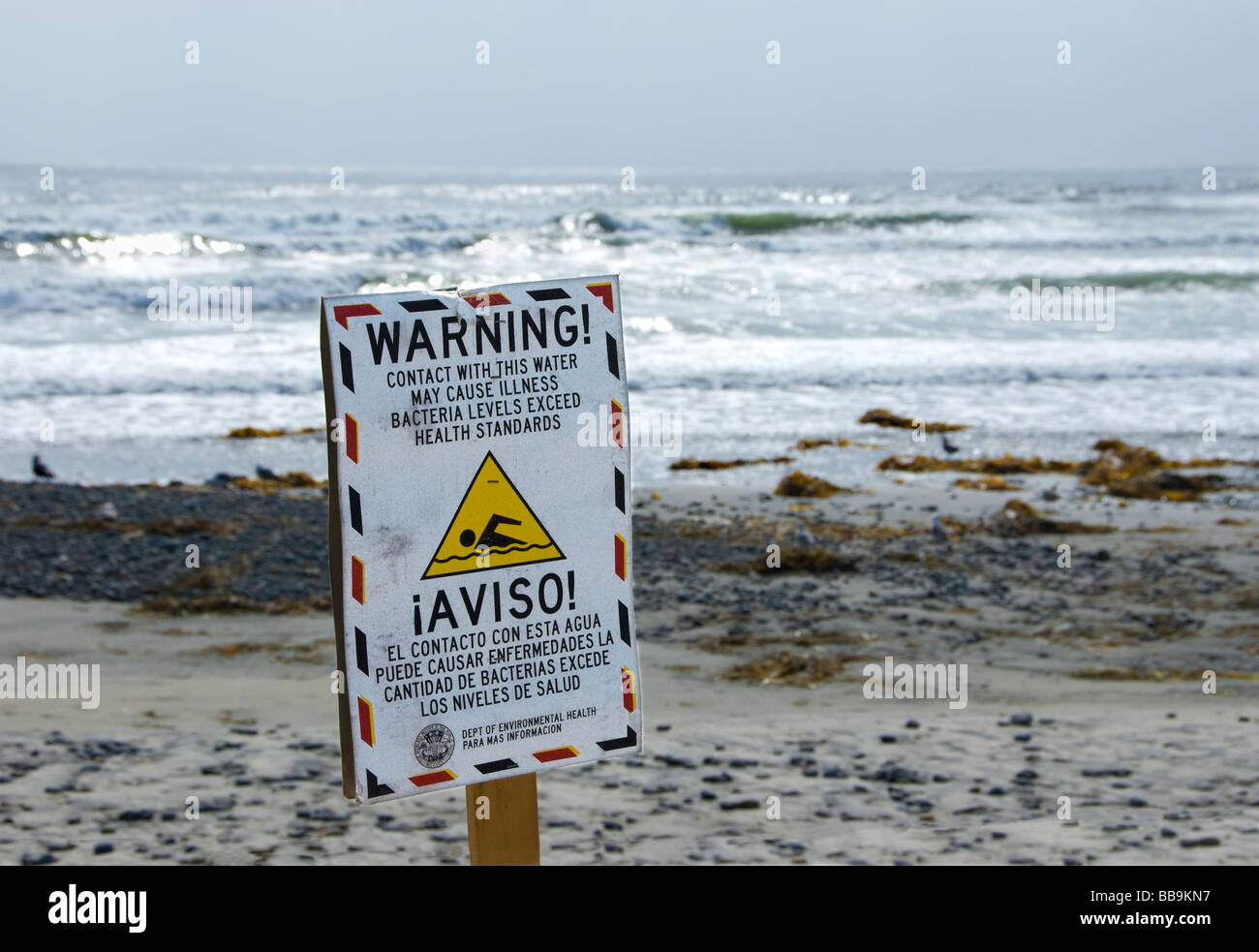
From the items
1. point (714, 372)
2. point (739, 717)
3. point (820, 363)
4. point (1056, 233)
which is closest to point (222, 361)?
point (714, 372)

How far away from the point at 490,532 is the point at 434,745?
1.42ft

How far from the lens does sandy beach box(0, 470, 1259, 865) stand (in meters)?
4.33

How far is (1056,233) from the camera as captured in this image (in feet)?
152

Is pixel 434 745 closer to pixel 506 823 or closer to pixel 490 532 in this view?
pixel 506 823

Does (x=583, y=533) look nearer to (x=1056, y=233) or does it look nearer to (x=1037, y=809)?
(x=1037, y=809)

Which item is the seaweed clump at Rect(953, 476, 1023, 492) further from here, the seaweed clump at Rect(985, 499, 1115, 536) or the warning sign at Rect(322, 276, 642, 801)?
the warning sign at Rect(322, 276, 642, 801)

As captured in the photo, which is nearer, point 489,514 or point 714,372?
point 489,514

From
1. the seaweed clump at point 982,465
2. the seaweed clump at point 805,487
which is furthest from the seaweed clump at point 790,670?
the seaweed clump at point 982,465

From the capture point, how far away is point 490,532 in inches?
93.4

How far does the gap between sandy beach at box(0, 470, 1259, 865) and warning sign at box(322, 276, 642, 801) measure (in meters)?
1.93

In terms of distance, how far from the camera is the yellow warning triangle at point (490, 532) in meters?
2.33

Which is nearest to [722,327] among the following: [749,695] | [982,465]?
[982,465]

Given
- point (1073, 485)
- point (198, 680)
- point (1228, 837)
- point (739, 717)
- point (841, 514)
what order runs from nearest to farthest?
point (1228, 837) → point (739, 717) → point (198, 680) → point (841, 514) → point (1073, 485)

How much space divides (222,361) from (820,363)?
9313mm
